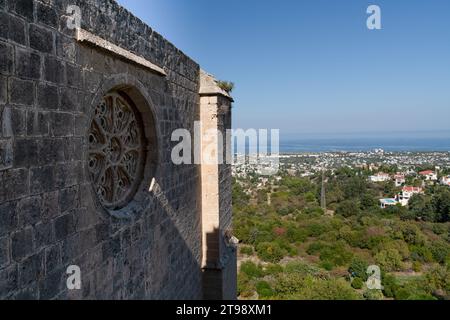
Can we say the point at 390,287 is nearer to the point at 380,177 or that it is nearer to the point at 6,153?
the point at 6,153

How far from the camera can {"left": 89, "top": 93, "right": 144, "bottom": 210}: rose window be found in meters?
3.33

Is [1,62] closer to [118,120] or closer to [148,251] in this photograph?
[118,120]

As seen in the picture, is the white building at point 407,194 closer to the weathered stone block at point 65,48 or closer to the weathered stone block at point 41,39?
the weathered stone block at point 65,48

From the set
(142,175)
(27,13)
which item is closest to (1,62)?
(27,13)

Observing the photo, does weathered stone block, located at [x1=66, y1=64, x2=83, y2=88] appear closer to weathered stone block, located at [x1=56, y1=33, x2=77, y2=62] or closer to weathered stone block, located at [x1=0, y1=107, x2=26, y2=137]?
weathered stone block, located at [x1=56, y1=33, x2=77, y2=62]

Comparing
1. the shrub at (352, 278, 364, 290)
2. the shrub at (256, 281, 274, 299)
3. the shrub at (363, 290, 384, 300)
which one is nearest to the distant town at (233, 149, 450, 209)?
the shrub at (352, 278, 364, 290)

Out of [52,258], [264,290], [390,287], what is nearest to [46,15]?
[52,258]

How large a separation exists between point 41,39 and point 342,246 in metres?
37.0

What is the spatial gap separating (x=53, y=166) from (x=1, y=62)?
28.4 inches

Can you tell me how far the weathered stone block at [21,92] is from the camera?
215 centimetres

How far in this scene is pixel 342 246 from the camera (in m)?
36.3

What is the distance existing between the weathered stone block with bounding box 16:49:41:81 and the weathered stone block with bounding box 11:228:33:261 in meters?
0.88

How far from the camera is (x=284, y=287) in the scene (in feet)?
79.2

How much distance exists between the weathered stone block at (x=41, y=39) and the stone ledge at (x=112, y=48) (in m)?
0.32
